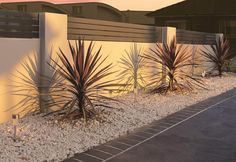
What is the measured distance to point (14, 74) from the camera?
7.32 meters

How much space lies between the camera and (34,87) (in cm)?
777

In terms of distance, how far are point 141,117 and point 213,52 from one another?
11892 millimetres

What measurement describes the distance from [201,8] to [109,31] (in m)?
22.8

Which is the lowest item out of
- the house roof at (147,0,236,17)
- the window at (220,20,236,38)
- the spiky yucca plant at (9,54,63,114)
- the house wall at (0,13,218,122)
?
the spiky yucca plant at (9,54,63,114)

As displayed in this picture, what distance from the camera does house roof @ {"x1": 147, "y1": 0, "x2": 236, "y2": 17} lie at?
30641mm

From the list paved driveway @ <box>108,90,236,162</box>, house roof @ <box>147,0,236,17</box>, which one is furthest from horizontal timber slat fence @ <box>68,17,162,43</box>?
house roof @ <box>147,0,236,17</box>

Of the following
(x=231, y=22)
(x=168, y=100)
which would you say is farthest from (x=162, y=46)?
(x=231, y=22)

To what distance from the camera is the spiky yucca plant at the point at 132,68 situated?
11281 mm

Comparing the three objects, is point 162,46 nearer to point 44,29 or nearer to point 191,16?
point 44,29

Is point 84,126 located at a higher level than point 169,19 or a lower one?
lower

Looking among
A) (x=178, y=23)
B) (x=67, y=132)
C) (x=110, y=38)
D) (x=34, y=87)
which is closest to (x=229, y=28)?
(x=178, y=23)

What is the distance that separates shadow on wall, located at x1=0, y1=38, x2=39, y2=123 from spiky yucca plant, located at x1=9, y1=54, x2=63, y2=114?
11 centimetres

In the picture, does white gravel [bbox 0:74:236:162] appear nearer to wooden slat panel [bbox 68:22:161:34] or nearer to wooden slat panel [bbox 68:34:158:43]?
wooden slat panel [bbox 68:34:158:43]

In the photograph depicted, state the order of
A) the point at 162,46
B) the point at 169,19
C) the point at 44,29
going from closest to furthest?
the point at 44,29 → the point at 162,46 → the point at 169,19
